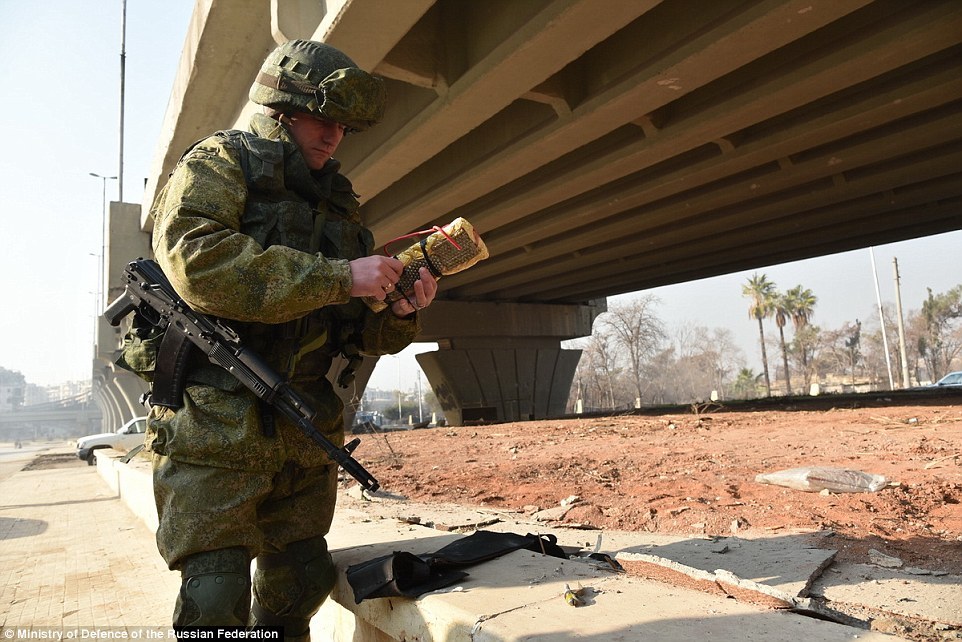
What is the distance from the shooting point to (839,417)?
837 centimetres

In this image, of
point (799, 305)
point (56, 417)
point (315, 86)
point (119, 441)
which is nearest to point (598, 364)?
point (799, 305)

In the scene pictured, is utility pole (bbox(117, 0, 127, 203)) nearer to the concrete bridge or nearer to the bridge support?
the bridge support

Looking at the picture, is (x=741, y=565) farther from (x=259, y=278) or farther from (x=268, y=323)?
(x=259, y=278)

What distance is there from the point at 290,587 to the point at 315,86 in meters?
1.70

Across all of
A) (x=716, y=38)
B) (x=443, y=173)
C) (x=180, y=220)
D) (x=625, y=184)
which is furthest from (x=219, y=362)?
(x=625, y=184)

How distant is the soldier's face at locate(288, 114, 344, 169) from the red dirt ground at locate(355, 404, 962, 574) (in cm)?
284

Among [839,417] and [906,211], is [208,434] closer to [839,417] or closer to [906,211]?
[839,417]

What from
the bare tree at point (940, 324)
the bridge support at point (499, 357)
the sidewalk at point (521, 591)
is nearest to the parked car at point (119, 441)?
the bridge support at point (499, 357)

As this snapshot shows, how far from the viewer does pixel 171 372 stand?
1.79 m

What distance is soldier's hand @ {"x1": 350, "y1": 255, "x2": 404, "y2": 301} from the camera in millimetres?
1673

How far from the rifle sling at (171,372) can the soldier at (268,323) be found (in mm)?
25

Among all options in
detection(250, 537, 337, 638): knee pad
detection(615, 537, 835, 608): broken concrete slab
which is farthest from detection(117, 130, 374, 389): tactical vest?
detection(615, 537, 835, 608): broken concrete slab

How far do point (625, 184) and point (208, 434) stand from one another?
29.6 feet

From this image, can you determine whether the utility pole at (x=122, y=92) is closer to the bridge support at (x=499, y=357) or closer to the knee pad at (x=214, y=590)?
the bridge support at (x=499, y=357)
